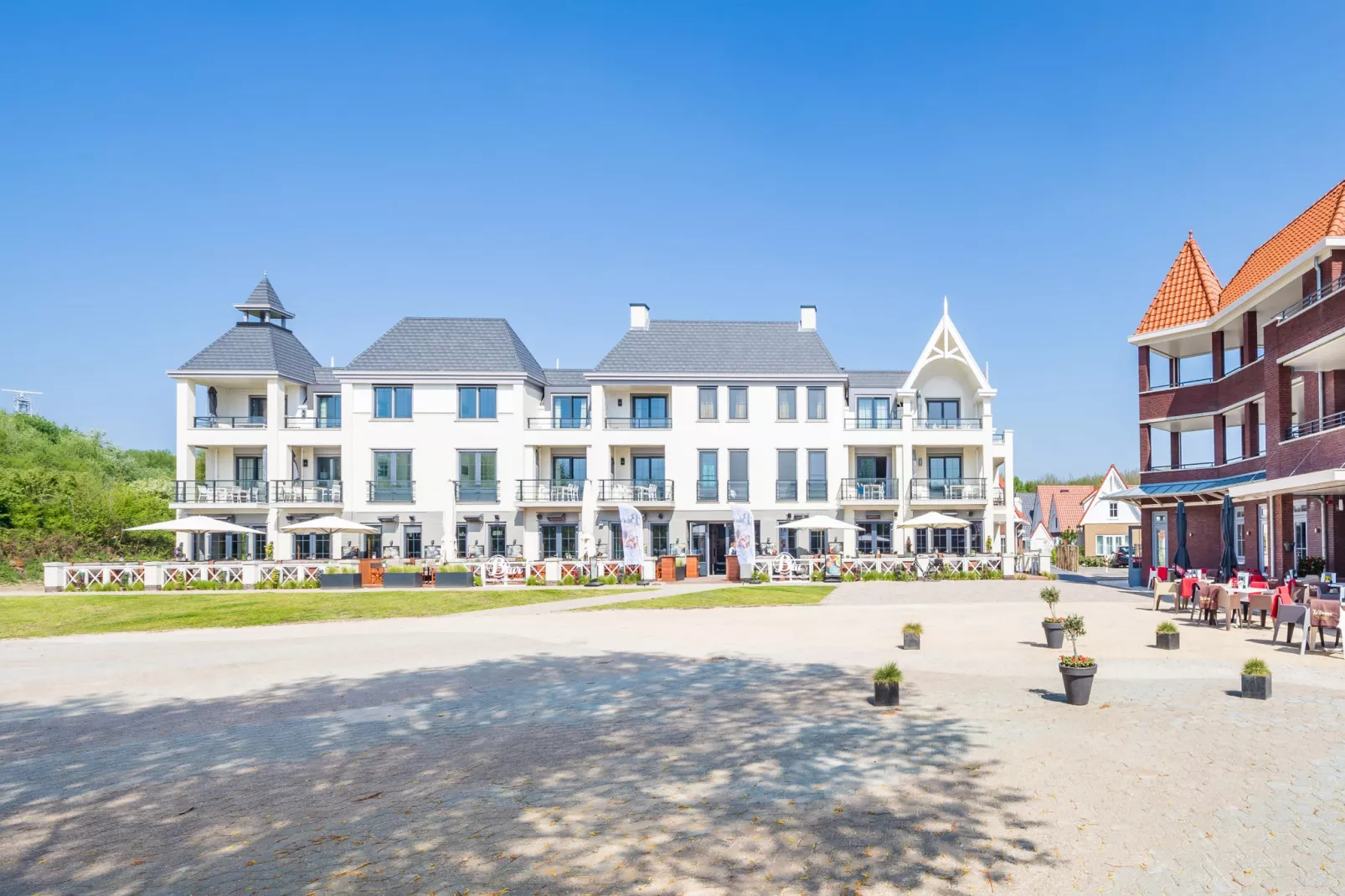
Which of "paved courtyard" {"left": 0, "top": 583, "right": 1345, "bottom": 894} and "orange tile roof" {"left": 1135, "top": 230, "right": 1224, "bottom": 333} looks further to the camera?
"orange tile roof" {"left": 1135, "top": 230, "right": 1224, "bottom": 333}

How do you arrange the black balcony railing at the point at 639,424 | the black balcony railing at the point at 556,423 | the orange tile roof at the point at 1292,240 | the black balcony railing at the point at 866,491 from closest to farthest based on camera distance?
the orange tile roof at the point at 1292,240 < the black balcony railing at the point at 866,491 < the black balcony railing at the point at 639,424 < the black balcony railing at the point at 556,423

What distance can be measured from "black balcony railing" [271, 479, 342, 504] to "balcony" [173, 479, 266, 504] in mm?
767

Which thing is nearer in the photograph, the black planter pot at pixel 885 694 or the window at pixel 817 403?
the black planter pot at pixel 885 694

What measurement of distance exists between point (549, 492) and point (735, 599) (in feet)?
53.9

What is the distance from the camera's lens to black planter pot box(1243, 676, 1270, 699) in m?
10.5

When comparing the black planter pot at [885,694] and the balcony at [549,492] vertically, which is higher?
the balcony at [549,492]

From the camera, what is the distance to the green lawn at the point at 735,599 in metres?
24.4

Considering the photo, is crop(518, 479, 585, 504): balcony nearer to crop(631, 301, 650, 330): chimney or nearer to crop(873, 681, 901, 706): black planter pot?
crop(631, 301, 650, 330): chimney

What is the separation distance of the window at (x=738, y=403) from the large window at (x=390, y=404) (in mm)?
15610

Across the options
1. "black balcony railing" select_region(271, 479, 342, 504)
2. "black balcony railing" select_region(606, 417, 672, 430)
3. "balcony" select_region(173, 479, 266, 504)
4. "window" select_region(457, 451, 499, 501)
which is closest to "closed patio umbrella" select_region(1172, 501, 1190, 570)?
"black balcony railing" select_region(606, 417, 672, 430)

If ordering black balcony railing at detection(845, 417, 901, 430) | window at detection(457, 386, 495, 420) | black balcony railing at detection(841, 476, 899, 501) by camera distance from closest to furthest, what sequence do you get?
1. black balcony railing at detection(841, 476, 899, 501)
2. window at detection(457, 386, 495, 420)
3. black balcony railing at detection(845, 417, 901, 430)

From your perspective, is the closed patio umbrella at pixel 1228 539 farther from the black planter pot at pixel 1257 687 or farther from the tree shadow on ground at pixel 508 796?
the tree shadow on ground at pixel 508 796

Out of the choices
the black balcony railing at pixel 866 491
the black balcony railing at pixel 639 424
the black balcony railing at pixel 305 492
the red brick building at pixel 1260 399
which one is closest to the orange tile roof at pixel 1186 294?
the red brick building at pixel 1260 399

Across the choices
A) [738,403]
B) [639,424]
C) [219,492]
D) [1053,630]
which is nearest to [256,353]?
[219,492]
